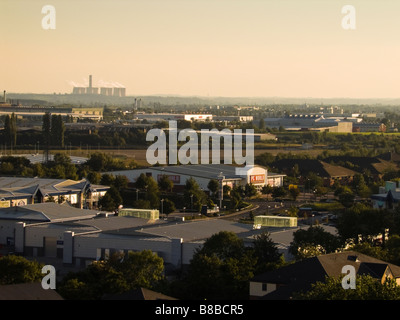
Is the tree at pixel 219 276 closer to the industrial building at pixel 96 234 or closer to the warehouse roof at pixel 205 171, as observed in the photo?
the industrial building at pixel 96 234

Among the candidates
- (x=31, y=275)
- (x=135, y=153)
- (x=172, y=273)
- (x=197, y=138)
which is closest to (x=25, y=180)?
(x=172, y=273)

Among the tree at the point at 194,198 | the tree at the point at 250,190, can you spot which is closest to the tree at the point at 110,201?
the tree at the point at 194,198

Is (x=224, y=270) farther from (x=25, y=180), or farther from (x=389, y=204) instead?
(x=25, y=180)

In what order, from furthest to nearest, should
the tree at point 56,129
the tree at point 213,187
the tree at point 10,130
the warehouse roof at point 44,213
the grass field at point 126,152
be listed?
the tree at point 10,130 → the grass field at point 126,152 → the tree at point 56,129 → the tree at point 213,187 → the warehouse roof at point 44,213

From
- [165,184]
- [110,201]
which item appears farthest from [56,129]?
[110,201]

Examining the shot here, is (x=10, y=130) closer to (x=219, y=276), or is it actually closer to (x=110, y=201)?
(x=110, y=201)

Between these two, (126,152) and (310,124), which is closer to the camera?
(126,152)

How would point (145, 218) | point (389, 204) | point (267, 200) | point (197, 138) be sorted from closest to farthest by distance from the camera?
point (145, 218)
point (389, 204)
point (267, 200)
point (197, 138)

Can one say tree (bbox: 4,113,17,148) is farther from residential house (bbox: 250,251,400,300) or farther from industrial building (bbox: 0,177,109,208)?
residential house (bbox: 250,251,400,300)
